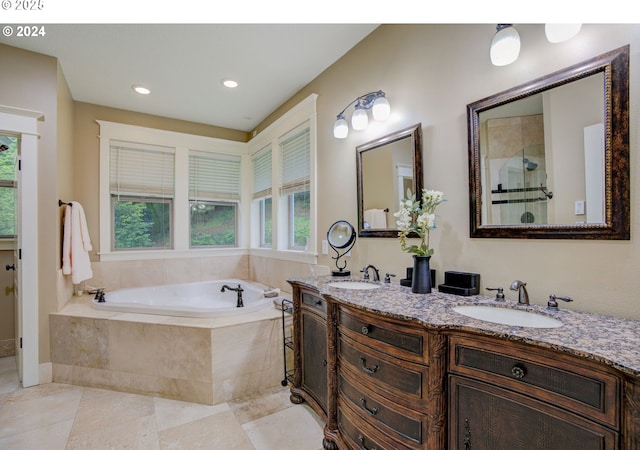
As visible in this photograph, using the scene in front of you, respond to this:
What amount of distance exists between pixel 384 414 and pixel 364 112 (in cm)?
182

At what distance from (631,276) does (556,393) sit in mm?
585

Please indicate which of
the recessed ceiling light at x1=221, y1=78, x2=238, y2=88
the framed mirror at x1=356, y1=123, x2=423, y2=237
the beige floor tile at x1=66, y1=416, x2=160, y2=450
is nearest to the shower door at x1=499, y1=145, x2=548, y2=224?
the framed mirror at x1=356, y1=123, x2=423, y2=237

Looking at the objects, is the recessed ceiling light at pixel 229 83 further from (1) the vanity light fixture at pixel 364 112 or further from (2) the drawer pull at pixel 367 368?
(2) the drawer pull at pixel 367 368

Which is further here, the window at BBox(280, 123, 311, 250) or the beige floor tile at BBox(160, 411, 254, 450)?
the window at BBox(280, 123, 311, 250)

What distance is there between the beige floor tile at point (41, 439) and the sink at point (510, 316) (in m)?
2.40

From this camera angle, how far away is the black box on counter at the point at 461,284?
60.1 inches

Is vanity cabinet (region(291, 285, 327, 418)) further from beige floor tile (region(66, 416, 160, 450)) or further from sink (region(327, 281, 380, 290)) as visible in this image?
beige floor tile (region(66, 416, 160, 450))

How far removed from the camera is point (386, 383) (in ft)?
4.29

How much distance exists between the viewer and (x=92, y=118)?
3.41 metres

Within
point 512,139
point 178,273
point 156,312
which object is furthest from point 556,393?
point 178,273

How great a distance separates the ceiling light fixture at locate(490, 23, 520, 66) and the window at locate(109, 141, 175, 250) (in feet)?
11.9

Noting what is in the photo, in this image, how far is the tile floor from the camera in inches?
72.1

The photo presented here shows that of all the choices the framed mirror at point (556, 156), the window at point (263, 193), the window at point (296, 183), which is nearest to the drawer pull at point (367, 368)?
the framed mirror at point (556, 156)
